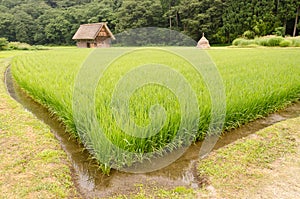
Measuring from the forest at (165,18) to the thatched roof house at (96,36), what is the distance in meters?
1.82

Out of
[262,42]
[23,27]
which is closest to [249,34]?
[262,42]

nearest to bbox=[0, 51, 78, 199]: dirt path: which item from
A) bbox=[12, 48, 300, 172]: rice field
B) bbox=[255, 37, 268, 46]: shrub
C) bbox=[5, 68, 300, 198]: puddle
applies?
bbox=[5, 68, 300, 198]: puddle

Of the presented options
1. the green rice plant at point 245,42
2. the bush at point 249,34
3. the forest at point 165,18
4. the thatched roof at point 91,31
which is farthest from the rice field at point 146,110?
the bush at point 249,34

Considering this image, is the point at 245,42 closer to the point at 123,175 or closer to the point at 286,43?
the point at 286,43

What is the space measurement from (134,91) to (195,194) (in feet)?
6.37

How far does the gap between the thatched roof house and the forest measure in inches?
71.5

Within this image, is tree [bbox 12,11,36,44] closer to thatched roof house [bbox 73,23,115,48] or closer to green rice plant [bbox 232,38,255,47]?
thatched roof house [bbox 73,23,115,48]

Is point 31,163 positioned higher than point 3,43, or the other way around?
point 3,43

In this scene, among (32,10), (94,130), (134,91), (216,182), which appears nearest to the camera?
(216,182)

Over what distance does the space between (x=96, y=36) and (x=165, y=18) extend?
8305 mm

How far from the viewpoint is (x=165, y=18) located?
25328 mm

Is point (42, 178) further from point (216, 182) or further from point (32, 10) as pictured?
point (32, 10)

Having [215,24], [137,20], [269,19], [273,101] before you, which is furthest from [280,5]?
[273,101]

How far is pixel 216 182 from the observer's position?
6.33ft
